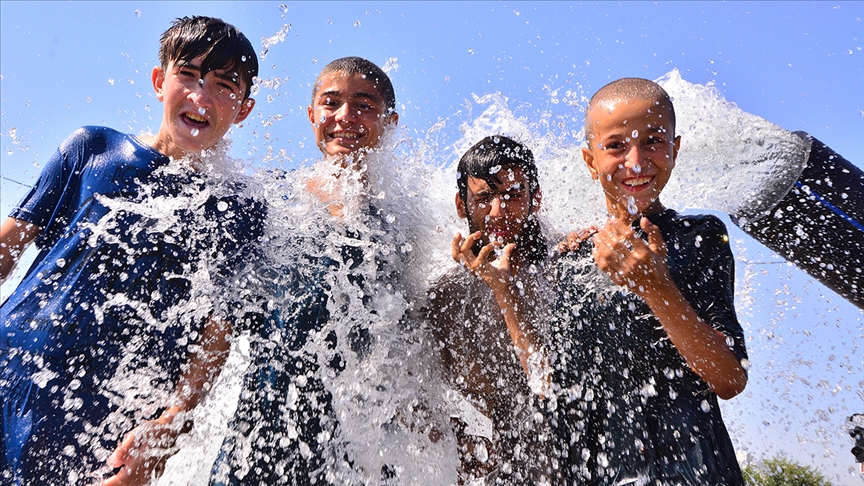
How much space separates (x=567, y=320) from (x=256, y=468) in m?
1.16

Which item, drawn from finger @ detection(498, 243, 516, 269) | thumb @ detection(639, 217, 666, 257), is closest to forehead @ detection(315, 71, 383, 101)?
finger @ detection(498, 243, 516, 269)

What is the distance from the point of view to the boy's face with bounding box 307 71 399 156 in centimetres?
275

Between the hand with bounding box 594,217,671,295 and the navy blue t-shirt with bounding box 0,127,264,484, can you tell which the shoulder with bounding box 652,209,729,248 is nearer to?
the hand with bounding box 594,217,671,295

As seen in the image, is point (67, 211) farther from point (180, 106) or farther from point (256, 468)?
point (256, 468)

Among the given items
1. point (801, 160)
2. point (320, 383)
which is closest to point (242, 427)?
point (320, 383)

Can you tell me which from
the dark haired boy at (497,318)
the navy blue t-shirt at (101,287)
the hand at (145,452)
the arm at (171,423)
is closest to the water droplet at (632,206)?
the dark haired boy at (497,318)

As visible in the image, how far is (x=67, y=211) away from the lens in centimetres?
223

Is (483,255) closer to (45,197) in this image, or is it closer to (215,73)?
(215,73)

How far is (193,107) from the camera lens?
233 centimetres

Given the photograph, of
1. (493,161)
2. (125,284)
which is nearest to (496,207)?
(493,161)

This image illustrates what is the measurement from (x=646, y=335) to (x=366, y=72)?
5.81 feet

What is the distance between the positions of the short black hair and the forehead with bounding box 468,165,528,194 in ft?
0.04

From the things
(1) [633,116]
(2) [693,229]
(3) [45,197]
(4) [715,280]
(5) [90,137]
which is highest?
(5) [90,137]

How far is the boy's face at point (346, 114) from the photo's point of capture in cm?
275
